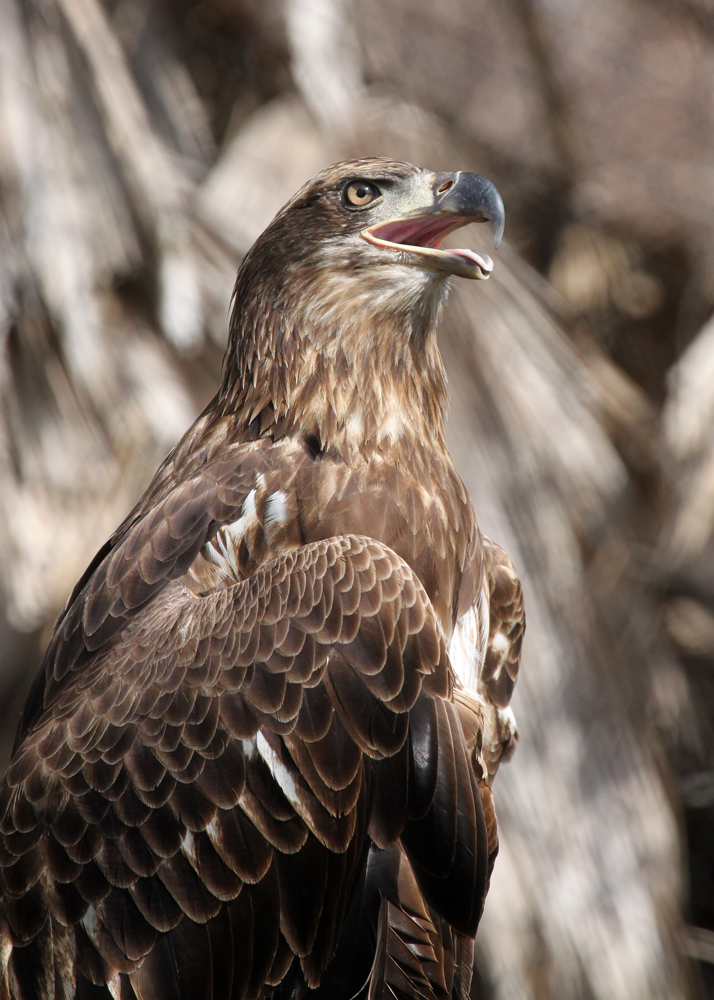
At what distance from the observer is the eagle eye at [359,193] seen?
108 inches

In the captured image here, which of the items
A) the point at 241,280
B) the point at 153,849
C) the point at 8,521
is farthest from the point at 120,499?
the point at 153,849

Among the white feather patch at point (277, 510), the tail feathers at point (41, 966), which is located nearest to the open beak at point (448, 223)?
the white feather patch at point (277, 510)

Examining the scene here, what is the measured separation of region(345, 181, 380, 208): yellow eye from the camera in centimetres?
275

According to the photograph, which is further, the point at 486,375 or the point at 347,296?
the point at 486,375

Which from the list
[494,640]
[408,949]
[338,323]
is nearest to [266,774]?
[408,949]

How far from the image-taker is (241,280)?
2.90m

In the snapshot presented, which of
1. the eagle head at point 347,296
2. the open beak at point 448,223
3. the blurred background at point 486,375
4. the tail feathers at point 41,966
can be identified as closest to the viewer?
the tail feathers at point 41,966

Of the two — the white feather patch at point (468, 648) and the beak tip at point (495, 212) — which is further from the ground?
the beak tip at point (495, 212)

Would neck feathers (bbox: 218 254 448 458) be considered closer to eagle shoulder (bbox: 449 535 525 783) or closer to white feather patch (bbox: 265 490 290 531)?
white feather patch (bbox: 265 490 290 531)

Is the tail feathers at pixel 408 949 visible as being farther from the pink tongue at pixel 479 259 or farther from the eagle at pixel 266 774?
the pink tongue at pixel 479 259

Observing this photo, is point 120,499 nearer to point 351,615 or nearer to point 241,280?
point 241,280

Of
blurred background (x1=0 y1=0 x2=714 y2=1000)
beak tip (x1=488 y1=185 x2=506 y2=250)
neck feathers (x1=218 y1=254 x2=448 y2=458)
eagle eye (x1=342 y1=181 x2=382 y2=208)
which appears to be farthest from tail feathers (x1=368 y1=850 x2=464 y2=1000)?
blurred background (x1=0 y1=0 x2=714 y2=1000)

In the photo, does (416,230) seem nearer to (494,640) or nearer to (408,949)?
(494,640)

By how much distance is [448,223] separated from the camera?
2.70 m
